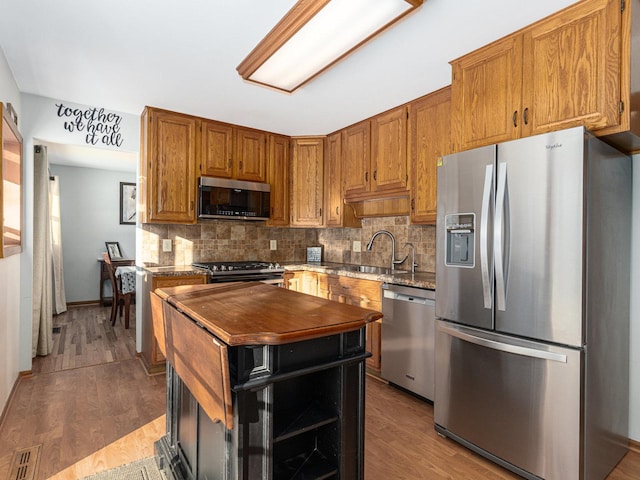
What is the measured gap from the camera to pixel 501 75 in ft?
6.98

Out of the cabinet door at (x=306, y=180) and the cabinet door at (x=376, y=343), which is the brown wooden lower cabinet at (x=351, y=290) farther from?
the cabinet door at (x=306, y=180)

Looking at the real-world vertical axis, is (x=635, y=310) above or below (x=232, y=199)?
below

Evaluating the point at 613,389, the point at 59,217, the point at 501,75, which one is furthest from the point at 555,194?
the point at 59,217

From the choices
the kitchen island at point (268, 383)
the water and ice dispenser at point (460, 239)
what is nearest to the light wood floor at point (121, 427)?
the kitchen island at point (268, 383)

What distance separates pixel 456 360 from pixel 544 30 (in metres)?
1.92

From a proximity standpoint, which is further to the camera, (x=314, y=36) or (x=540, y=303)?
(x=314, y=36)

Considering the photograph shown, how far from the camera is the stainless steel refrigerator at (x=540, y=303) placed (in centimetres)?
169

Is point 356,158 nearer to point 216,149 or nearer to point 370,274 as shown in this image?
point 370,274

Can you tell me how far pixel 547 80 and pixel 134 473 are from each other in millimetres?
3033

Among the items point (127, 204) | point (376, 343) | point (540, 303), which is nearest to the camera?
point (540, 303)

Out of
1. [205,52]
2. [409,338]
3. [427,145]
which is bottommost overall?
[409,338]

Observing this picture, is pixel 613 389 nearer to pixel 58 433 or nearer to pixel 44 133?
pixel 58 433

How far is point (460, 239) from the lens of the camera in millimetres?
2156

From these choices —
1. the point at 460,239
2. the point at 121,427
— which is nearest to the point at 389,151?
the point at 460,239
